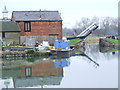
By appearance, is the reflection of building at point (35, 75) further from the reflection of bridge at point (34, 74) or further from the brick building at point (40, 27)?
the brick building at point (40, 27)

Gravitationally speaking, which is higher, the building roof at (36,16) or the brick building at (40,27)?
the building roof at (36,16)

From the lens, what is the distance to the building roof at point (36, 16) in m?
A: 26.5

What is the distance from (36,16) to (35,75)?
1376 centimetres

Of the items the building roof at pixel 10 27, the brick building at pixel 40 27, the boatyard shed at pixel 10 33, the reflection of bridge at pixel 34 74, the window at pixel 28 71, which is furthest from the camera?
the brick building at pixel 40 27

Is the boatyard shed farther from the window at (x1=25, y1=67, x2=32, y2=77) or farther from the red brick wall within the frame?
the window at (x1=25, y1=67, x2=32, y2=77)

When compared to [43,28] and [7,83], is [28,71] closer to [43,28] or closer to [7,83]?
[7,83]

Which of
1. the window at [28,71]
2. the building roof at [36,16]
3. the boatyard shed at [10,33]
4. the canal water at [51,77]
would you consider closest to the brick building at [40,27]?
the building roof at [36,16]

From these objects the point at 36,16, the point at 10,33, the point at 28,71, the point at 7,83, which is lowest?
the point at 7,83

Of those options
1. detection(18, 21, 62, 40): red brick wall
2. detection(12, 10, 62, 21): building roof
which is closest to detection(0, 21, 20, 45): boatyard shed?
detection(18, 21, 62, 40): red brick wall

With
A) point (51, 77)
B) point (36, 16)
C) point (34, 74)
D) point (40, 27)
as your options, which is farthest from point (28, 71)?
point (36, 16)

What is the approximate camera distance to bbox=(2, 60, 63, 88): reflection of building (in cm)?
1163

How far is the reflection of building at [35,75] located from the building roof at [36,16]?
1008 centimetres

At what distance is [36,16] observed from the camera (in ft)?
88.0

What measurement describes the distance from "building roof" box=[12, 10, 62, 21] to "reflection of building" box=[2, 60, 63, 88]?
397 inches
